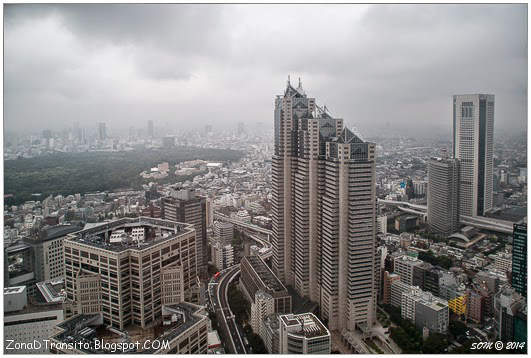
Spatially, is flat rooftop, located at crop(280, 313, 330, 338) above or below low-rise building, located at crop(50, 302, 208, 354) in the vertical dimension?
below

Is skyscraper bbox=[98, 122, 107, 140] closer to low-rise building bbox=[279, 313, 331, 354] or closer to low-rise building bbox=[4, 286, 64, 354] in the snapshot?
low-rise building bbox=[4, 286, 64, 354]

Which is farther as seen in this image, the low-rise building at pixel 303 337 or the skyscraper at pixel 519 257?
the skyscraper at pixel 519 257

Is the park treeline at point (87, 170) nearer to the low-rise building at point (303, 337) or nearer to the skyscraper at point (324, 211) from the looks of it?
the skyscraper at point (324, 211)

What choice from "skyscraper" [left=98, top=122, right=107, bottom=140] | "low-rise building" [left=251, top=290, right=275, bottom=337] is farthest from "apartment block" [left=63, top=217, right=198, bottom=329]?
"skyscraper" [left=98, top=122, right=107, bottom=140]

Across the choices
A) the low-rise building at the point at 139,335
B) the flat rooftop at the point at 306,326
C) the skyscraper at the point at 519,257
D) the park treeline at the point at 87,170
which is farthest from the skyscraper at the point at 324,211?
the park treeline at the point at 87,170

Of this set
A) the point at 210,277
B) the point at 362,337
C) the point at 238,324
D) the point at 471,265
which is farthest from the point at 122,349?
the point at 471,265

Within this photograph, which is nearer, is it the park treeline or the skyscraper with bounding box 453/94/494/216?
the park treeline
